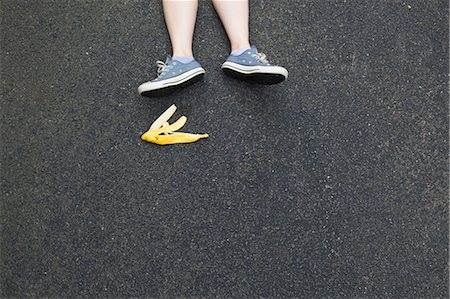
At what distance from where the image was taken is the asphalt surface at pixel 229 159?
143cm

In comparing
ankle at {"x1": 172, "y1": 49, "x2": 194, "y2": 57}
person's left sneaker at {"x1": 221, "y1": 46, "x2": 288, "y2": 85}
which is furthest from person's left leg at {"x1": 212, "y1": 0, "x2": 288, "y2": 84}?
ankle at {"x1": 172, "y1": 49, "x2": 194, "y2": 57}

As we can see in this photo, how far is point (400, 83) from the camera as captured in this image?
1532 millimetres

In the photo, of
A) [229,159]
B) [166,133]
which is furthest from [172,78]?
[229,159]

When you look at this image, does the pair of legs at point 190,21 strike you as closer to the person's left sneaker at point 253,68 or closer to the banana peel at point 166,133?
the person's left sneaker at point 253,68

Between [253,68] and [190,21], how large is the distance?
0.23 meters

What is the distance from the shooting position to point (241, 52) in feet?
4.83

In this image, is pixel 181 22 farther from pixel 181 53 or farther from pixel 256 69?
pixel 256 69

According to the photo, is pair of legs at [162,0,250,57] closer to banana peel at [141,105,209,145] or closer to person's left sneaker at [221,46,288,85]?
person's left sneaker at [221,46,288,85]

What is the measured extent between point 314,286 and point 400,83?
62 centimetres

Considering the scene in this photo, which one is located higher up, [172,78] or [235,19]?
[235,19]

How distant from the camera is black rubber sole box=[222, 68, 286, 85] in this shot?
1414 mm

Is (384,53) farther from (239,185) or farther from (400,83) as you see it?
(239,185)

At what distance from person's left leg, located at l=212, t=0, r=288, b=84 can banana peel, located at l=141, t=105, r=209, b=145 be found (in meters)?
0.19

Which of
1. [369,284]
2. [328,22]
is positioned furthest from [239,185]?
[328,22]
